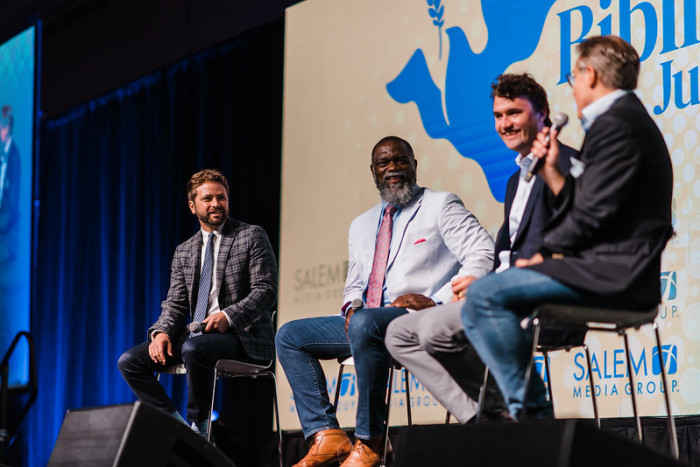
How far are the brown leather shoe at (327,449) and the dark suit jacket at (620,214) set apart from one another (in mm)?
1325

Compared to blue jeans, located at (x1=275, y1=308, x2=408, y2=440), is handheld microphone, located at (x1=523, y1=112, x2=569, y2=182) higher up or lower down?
higher up

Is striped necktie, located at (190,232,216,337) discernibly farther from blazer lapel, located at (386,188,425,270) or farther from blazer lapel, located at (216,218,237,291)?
blazer lapel, located at (386,188,425,270)

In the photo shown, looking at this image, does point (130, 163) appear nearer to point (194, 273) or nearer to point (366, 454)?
point (194, 273)

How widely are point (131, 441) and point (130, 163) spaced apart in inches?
201

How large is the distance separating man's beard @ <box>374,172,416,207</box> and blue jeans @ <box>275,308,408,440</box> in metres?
0.53

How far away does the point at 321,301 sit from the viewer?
4898mm

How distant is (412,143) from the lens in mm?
4500

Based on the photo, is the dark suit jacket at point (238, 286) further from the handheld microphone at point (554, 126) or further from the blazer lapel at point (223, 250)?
the handheld microphone at point (554, 126)

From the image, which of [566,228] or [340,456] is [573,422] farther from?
[340,456]

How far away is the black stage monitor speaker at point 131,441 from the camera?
2.00 metres

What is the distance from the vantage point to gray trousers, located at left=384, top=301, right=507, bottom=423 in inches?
101

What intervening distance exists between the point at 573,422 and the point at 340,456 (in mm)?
1631

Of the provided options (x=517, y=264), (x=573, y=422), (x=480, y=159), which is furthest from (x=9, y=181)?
(x=573, y=422)

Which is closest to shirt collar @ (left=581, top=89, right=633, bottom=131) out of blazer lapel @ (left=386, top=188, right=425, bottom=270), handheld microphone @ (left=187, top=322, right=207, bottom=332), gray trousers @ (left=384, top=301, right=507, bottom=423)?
gray trousers @ (left=384, top=301, right=507, bottom=423)
